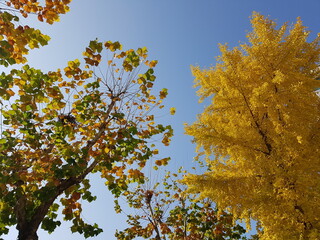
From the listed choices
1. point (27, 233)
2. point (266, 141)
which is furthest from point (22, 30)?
point (266, 141)

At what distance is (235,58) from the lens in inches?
229

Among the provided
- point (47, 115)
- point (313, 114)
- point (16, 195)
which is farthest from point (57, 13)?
point (313, 114)

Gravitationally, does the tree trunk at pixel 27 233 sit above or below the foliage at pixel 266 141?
below

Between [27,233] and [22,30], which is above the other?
[22,30]

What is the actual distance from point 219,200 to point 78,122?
3340mm

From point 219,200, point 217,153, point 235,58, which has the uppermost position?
point 235,58

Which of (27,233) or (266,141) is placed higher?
(266,141)

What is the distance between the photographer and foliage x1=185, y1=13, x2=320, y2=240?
4258mm

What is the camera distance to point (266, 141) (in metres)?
5.10

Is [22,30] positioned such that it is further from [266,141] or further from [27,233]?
[266,141]

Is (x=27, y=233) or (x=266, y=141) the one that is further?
(x=266, y=141)

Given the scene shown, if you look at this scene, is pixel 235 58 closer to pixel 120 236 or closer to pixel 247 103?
pixel 247 103

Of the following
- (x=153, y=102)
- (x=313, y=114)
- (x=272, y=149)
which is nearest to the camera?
(x=272, y=149)

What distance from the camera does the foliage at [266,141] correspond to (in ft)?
14.0
